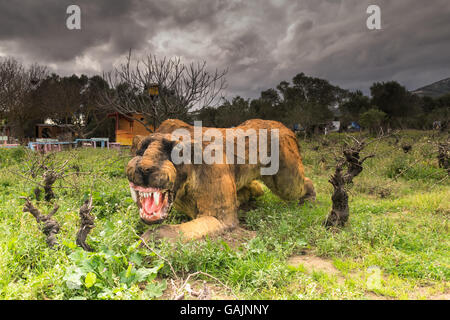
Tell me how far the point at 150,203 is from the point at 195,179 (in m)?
0.66

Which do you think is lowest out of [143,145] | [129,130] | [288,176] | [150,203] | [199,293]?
[199,293]

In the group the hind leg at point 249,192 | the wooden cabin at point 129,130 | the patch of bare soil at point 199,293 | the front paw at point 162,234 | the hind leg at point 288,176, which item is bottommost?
the patch of bare soil at point 199,293

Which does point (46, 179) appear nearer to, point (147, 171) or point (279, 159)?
point (147, 171)

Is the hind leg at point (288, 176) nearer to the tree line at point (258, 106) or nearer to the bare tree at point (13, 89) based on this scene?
the tree line at point (258, 106)

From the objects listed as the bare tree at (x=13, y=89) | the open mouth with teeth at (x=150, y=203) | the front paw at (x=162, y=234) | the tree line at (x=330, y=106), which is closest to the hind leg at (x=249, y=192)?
the front paw at (x=162, y=234)

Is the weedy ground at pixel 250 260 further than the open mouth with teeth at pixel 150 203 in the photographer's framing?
No

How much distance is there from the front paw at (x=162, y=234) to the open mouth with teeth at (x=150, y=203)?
0.15m

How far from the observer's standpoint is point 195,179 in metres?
3.22

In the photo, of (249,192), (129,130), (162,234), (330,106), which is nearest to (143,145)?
(162,234)

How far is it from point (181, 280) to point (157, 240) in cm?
51

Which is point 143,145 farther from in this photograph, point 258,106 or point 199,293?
point 258,106

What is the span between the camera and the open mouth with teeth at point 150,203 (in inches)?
105
